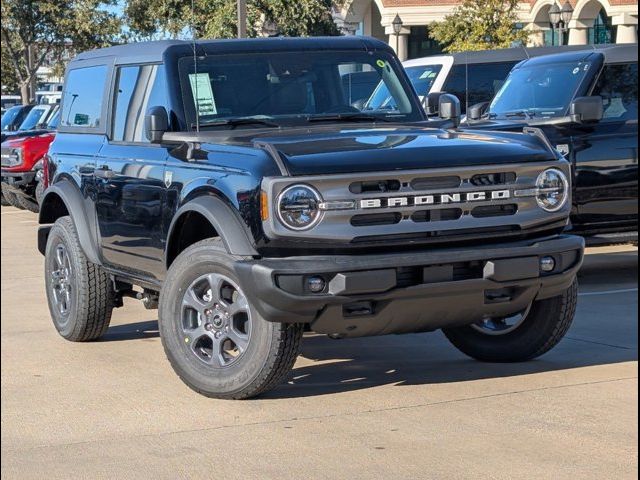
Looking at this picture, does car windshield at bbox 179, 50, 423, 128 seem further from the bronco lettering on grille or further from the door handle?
the bronco lettering on grille

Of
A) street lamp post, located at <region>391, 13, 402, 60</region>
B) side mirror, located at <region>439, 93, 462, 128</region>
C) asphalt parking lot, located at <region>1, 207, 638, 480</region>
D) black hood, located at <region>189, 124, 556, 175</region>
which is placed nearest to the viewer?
asphalt parking lot, located at <region>1, 207, 638, 480</region>

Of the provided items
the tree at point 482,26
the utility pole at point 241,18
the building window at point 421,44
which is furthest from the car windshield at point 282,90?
the building window at point 421,44

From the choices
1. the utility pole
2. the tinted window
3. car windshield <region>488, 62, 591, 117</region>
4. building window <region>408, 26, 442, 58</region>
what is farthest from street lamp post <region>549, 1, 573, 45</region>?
building window <region>408, 26, 442, 58</region>

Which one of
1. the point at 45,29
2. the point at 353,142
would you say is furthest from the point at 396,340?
the point at 45,29

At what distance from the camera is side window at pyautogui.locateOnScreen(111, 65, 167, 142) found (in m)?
7.55

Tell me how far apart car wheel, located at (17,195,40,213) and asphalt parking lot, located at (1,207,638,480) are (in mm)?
10107

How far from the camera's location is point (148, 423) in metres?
6.03

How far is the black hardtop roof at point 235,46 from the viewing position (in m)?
7.50

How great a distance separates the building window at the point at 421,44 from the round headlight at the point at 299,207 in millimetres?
21209

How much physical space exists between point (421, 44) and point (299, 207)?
73.7ft

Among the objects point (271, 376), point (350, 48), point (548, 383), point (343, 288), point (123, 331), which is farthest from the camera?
point (123, 331)

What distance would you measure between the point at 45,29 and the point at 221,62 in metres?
16.2

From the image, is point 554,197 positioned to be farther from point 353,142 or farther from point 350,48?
point 350,48

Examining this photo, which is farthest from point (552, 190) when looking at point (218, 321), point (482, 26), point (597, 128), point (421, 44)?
point (421, 44)
